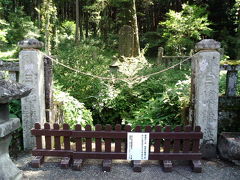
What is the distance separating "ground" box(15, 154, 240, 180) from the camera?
10.8 feet

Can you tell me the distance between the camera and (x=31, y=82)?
3787 mm

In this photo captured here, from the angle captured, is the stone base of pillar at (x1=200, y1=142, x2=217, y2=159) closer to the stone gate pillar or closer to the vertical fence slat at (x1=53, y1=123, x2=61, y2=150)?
the stone gate pillar

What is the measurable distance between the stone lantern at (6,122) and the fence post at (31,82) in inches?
52.5

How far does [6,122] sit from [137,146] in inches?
76.8

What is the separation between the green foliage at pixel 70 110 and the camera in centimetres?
469

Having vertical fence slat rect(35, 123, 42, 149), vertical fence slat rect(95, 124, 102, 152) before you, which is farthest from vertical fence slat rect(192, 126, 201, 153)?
vertical fence slat rect(35, 123, 42, 149)

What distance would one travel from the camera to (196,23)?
1249 cm

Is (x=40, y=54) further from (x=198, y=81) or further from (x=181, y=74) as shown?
(x=181, y=74)

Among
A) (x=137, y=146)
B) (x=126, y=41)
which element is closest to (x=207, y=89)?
(x=137, y=146)

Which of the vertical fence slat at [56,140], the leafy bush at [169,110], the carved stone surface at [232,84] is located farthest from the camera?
the leafy bush at [169,110]

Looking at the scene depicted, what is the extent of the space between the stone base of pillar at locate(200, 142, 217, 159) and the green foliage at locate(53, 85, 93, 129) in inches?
103

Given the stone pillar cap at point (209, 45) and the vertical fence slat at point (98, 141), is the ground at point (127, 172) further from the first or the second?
the stone pillar cap at point (209, 45)

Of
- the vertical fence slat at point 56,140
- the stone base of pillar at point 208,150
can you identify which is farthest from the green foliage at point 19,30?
the stone base of pillar at point 208,150

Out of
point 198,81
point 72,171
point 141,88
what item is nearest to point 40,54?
point 72,171
